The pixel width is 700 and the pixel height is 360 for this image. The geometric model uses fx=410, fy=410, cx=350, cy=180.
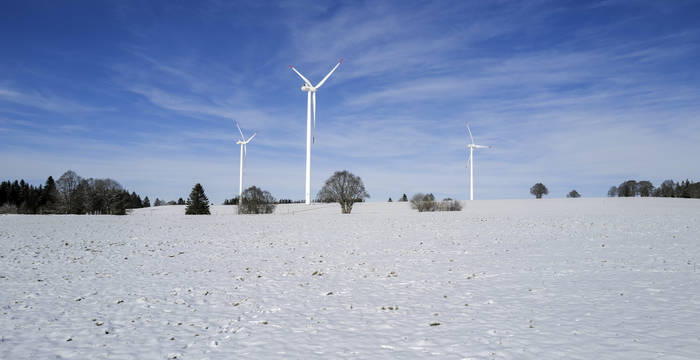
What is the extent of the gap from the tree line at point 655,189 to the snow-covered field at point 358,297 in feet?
367

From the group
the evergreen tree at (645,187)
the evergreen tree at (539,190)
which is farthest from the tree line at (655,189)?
the evergreen tree at (539,190)

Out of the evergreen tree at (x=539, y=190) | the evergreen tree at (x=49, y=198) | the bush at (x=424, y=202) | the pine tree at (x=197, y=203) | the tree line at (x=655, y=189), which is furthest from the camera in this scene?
the tree line at (x=655, y=189)

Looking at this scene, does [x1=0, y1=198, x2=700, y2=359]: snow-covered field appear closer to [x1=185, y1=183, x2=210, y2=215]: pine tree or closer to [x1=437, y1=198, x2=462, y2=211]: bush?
[x1=437, y1=198, x2=462, y2=211]: bush

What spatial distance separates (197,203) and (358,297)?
47575 millimetres

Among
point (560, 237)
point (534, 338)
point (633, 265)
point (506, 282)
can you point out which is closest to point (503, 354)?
point (534, 338)

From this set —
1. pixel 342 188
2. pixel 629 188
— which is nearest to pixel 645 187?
pixel 629 188

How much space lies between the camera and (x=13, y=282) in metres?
15.7

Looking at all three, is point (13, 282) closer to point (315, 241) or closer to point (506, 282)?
point (315, 241)

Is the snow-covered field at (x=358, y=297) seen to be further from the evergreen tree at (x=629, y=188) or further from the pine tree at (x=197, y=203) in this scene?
the evergreen tree at (x=629, y=188)

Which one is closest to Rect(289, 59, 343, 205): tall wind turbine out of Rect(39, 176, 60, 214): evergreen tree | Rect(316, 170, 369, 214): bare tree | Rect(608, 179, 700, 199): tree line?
Rect(316, 170, 369, 214): bare tree

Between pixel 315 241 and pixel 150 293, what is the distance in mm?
12478

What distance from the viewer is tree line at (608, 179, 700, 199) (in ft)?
381

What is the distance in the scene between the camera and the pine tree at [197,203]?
55469mm

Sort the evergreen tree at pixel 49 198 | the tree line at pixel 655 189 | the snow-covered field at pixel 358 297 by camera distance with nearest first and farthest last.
A: 1. the snow-covered field at pixel 358 297
2. the evergreen tree at pixel 49 198
3. the tree line at pixel 655 189
